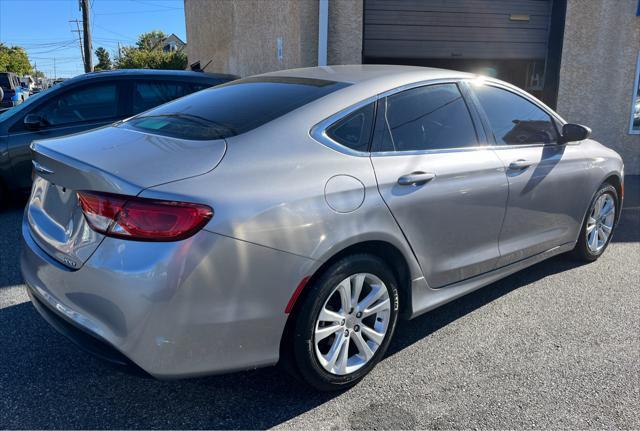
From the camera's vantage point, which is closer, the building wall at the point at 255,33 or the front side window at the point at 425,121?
the front side window at the point at 425,121

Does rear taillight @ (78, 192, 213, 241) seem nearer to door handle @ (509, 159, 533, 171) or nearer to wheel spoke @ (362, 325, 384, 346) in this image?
wheel spoke @ (362, 325, 384, 346)

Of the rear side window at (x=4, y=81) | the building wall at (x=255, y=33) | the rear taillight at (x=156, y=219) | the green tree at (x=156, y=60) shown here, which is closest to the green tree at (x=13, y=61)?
the green tree at (x=156, y=60)

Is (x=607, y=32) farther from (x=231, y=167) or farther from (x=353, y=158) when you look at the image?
(x=231, y=167)

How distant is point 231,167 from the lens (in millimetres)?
2246

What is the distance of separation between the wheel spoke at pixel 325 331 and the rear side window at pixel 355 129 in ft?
2.97

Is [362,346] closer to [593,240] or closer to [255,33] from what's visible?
[593,240]

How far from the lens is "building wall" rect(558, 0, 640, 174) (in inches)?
331

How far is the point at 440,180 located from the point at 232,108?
1228mm

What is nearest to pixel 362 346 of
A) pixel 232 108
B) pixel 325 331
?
pixel 325 331

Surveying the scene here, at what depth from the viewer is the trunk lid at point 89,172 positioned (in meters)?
2.15

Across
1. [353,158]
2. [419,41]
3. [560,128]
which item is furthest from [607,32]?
[353,158]

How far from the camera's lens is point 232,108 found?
2836mm

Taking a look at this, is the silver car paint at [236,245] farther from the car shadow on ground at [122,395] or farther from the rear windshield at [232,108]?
the car shadow on ground at [122,395]

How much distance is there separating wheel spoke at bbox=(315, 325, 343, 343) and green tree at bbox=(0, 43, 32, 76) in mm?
73596
